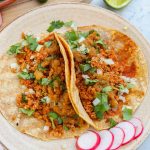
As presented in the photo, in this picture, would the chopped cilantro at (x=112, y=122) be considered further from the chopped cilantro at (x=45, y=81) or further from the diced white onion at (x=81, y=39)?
the diced white onion at (x=81, y=39)

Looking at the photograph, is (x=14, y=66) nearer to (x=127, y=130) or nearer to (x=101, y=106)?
(x=101, y=106)

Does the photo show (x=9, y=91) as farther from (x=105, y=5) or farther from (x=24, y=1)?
(x=105, y=5)

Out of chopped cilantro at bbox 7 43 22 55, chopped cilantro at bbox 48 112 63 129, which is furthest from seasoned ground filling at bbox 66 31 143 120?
chopped cilantro at bbox 7 43 22 55

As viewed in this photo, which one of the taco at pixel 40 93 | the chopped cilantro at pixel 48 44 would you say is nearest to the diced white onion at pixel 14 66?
the taco at pixel 40 93

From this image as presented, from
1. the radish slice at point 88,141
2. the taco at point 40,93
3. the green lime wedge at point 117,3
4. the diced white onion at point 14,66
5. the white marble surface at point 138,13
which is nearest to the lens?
the radish slice at point 88,141

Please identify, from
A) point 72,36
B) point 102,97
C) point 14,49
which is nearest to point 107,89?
point 102,97

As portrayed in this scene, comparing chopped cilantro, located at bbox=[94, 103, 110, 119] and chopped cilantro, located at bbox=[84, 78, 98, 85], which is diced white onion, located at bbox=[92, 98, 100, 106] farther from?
chopped cilantro, located at bbox=[84, 78, 98, 85]
